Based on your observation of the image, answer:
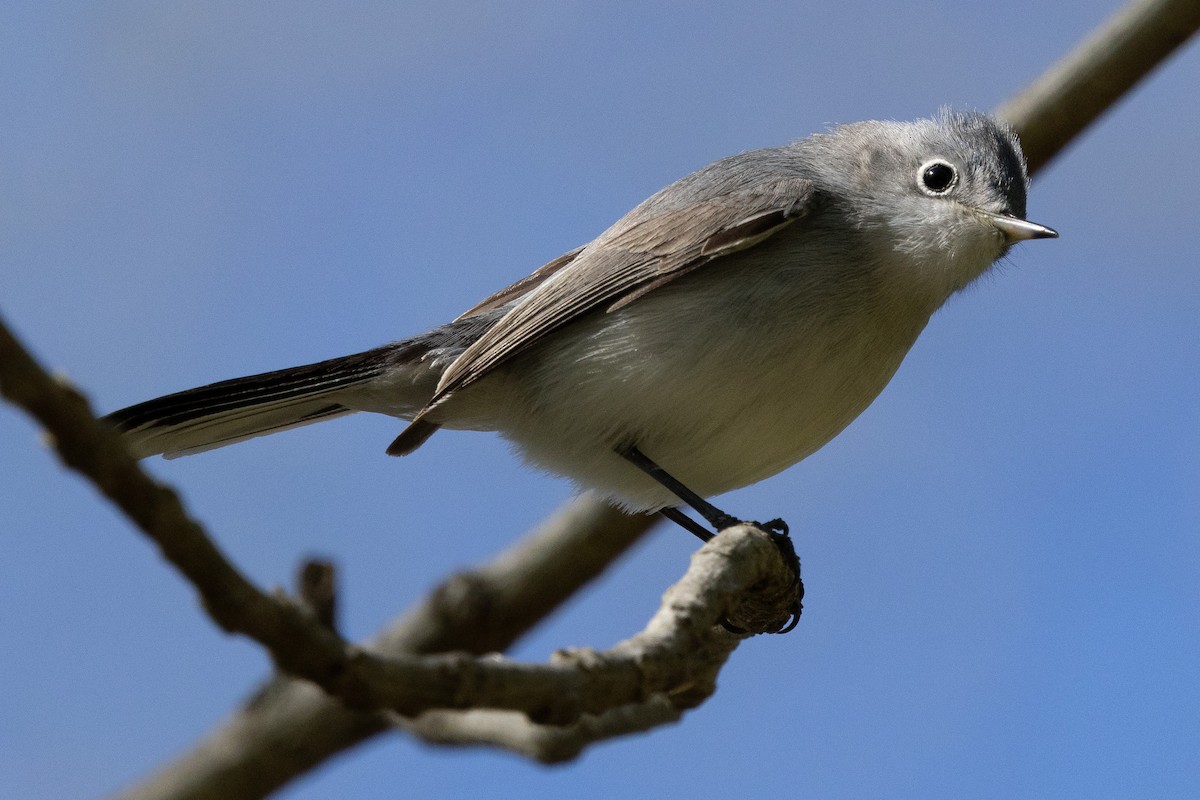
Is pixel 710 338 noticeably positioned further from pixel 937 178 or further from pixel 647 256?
pixel 937 178

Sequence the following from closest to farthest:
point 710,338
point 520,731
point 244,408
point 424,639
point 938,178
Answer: point 520,731
point 710,338
point 244,408
point 938,178
point 424,639

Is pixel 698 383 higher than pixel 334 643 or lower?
higher

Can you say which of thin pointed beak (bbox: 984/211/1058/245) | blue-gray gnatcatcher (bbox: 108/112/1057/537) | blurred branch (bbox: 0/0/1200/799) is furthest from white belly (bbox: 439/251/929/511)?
blurred branch (bbox: 0/0/1200/799)

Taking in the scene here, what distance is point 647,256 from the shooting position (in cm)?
364

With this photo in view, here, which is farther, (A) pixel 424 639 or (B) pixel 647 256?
(A) pixel 424 639

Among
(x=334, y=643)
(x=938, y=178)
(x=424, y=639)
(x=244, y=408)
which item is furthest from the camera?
(x=424, y=639)

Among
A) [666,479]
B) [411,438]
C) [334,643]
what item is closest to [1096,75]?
[666,479]

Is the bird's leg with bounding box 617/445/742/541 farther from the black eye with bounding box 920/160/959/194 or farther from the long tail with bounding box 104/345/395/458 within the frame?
the black eye with bounding box 920/160/959/194


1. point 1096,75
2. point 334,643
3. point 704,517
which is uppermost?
point 1096,75

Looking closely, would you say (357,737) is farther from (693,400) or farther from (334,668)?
(334,668)

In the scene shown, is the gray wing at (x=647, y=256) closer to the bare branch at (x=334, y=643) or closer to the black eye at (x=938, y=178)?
the black eye at (x=938, y=178)

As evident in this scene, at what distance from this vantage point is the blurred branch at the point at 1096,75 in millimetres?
3861

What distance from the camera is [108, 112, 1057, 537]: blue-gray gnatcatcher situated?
134 inches

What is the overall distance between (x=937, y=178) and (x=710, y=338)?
3.12 feet
